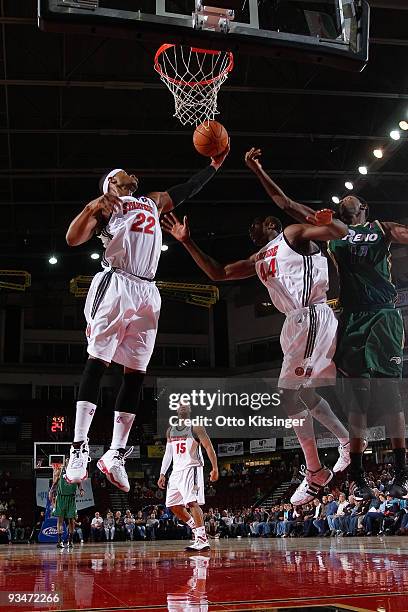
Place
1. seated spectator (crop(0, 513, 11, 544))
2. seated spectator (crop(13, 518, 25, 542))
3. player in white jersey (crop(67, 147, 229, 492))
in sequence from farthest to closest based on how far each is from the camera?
1. seated spectator (crop(13, 518, 25, 542))
2. seated spectator (crop(0, 513, 11, 544))
3. player in white jersey (crop(67, 147, 229, 492))

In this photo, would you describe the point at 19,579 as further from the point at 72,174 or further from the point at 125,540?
the point at 125,540

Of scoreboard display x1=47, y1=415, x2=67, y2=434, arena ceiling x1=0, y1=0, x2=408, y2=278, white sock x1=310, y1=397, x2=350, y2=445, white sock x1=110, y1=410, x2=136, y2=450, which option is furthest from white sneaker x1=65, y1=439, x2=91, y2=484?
scoreboard display x1=47, y1=415, x2=67, y2=434

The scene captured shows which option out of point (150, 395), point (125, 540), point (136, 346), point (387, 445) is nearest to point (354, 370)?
point (387, 445)

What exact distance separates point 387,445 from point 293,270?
201 centimetres

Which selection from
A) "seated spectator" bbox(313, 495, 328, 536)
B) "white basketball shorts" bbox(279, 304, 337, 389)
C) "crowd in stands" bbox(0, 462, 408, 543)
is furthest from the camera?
"seated spectator" bbox(313, 495, 328, 536)

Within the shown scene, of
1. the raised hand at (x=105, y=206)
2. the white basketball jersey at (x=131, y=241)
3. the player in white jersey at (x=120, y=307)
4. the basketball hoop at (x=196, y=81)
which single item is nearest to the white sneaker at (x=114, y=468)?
the player in white jersey at (x=120, y=307)

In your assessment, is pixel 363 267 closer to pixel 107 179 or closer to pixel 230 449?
pixel 107 179

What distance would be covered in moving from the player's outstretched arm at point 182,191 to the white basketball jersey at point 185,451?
3.63m

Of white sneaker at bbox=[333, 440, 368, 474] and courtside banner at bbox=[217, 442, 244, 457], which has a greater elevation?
courtside banner at bbox=[217, 442, 244, 457]

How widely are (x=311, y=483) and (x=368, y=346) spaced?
154 centimetres

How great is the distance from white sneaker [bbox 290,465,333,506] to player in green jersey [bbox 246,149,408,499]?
0.27 metres

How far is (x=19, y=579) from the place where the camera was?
540 cm

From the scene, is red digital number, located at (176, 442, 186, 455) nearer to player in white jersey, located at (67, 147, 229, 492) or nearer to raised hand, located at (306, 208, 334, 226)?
player in white jersey, located at (67, 147, 229, 492)

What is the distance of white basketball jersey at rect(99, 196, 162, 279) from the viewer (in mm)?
6285
